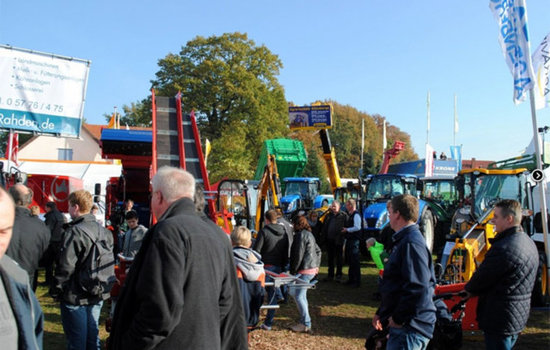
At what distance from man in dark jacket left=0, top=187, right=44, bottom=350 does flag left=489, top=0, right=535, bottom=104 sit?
7330 millimetres

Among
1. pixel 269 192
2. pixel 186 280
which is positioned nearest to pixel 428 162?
pixel 269 192

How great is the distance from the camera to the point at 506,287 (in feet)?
12.0

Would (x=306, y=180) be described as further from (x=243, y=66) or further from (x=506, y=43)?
(x=243, y=66)

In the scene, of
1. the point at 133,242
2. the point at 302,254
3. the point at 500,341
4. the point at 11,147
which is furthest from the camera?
the point at 11,147

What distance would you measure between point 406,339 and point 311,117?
70.4 feet

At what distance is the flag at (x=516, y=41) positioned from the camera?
689cm

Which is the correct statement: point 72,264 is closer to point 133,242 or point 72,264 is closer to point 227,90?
point 133,242

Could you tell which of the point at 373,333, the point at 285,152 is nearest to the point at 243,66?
the point at 285,152

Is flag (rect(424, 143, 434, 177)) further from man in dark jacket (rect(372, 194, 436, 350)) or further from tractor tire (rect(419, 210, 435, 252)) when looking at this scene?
man in dark jacket (rect(372, 194, 436, 350))

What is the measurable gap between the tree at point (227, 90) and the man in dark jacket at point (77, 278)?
2526cm

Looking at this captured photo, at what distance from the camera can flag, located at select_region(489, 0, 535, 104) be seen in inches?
271

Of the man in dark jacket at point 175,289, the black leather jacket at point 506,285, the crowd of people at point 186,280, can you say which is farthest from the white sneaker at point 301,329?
the man in dark jacket at point 175,289

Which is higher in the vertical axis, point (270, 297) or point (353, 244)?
point (353, 244)

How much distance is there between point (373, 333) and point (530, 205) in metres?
7.16
